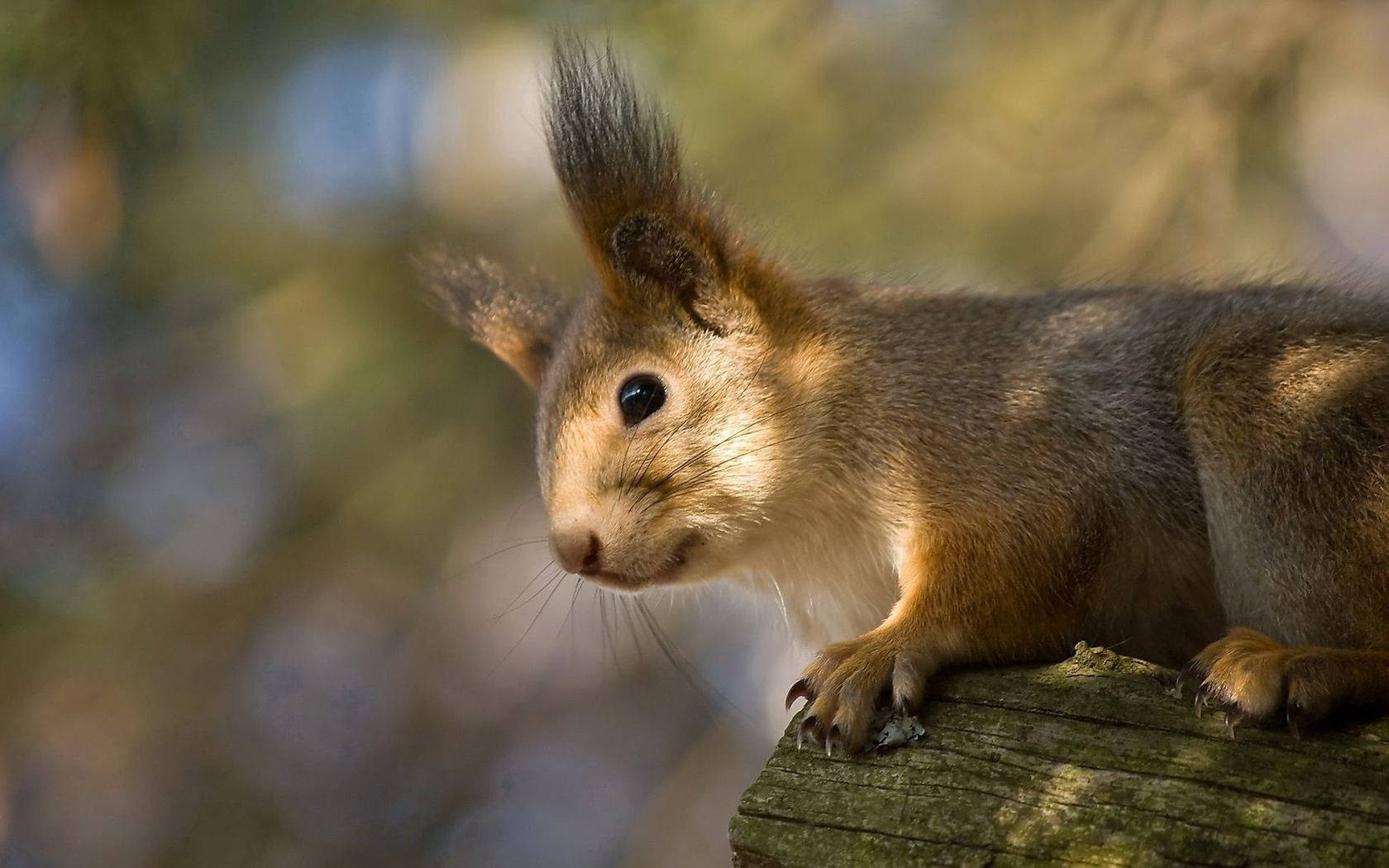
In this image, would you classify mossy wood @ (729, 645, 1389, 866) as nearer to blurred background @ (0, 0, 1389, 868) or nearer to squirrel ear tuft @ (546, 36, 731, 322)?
squirrel ear tuft @ (546, 36, 731, 322)

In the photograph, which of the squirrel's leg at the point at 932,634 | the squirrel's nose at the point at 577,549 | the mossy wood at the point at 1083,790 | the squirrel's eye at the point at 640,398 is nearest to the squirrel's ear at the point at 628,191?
the squirrel's eye at the point at 640,398

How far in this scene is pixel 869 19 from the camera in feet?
11.0

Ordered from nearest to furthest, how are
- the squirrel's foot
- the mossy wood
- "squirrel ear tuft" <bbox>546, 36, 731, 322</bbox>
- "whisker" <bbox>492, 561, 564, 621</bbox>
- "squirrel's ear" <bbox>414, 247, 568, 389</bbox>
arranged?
the mossy wood → the squirrel's foot → "squirrel ear tuft" <bbox>546, 36, 731, 322</bbox> → "whisker" <bbox>492, 561, 564, 621</bbox> → "squirrel's ear" <bbox>414, 247, 568, 389</bbox>

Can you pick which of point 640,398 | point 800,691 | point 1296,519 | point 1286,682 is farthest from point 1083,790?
point 640,398

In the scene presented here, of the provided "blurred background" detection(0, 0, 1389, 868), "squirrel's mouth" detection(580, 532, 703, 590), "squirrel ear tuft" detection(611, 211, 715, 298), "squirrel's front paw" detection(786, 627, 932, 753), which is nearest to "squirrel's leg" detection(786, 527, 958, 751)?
"squirrel's front paw" detection(786, 627, 932, 753)

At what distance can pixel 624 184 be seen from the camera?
211 centimetres

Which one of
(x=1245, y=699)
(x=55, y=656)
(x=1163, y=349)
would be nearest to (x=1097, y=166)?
(x=1163, y=349)

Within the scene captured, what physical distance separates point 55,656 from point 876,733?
8.83 ft

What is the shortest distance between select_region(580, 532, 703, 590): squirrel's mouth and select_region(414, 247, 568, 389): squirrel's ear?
2.07 feet

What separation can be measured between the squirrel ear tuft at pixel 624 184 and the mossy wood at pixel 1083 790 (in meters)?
0.91

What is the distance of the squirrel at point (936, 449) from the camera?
1644 millimetres

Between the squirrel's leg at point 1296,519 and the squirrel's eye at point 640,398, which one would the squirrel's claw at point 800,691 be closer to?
the squirrel's leg at point 1296,519

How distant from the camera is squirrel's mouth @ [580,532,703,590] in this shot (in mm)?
1897

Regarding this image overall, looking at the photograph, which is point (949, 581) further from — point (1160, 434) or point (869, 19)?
point (869, 19)
